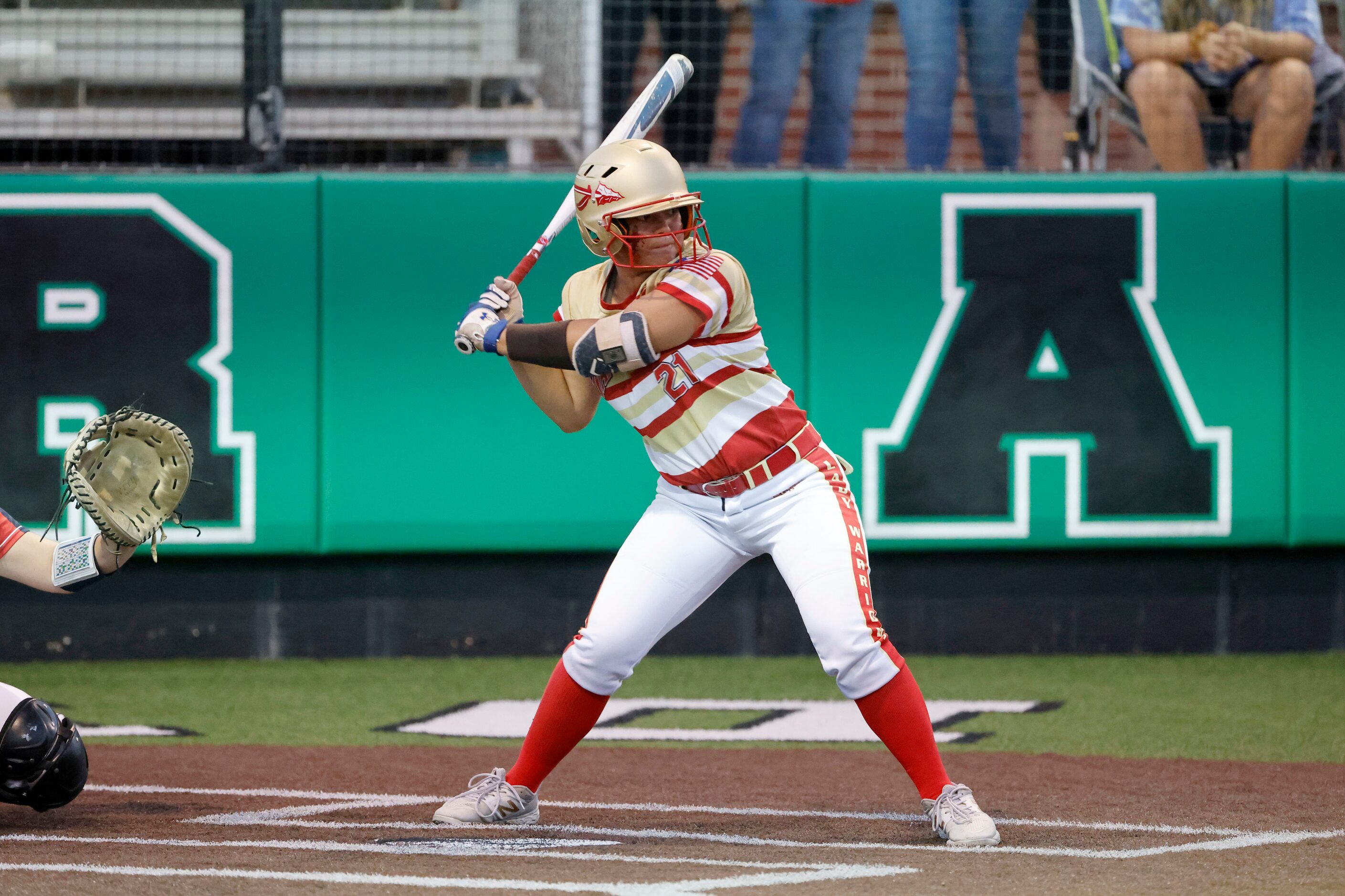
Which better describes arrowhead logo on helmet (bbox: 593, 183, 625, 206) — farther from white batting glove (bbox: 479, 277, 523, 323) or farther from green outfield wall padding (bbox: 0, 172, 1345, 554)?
green outfield wall padding (bbox: 0, 172, 1345, 554)

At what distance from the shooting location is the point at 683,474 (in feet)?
12.5

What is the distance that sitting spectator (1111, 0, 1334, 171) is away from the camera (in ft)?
22.6

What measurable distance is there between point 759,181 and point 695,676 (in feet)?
6.41

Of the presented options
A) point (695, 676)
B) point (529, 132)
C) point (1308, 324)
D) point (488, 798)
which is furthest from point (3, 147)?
point (1308, 324)

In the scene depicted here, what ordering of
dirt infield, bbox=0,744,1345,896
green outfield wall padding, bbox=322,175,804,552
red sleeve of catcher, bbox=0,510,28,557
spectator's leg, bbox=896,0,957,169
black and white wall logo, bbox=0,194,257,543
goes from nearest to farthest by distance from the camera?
dirt infield, bbox=0,744,1345,896 < red sleeve of catcher, bbox=0,510,28,557 < black and white wall logo, bbox=0,194,257,543 < green outfield wall padding, bbox=322,175,804,552 < spectator's leg, bbox=896,0,957,169

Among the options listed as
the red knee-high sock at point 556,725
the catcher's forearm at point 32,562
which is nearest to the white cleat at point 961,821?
the red knee-high sock at point 556,725

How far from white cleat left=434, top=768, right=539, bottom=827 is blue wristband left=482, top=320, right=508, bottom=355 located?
0.97 m

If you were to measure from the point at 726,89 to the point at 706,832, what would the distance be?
3.92 metres

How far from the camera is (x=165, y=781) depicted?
4.50 metres

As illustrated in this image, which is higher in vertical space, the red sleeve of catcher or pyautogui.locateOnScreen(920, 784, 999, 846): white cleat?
the red sleeve of catcher

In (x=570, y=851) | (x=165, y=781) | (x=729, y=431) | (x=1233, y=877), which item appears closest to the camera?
(x=1233, y=877)

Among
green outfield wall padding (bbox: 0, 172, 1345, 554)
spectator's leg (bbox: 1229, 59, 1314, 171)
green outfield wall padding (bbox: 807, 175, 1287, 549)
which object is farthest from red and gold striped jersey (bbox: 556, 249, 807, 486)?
spectator's leg (bbox: 1229, 59, 1314, 171)

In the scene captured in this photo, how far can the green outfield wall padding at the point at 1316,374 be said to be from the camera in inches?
270

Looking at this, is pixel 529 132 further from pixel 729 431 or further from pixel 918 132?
pixel 729 431
